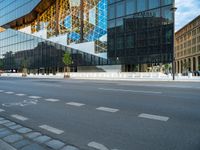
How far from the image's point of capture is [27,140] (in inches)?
172

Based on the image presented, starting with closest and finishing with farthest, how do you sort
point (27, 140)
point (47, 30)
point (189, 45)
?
point (27, 140) → point (47, 30) → point (189, 45)

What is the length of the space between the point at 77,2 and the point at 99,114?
54.1 m

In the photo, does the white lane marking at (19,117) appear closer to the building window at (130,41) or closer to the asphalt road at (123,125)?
the asphalt road at (123,125)

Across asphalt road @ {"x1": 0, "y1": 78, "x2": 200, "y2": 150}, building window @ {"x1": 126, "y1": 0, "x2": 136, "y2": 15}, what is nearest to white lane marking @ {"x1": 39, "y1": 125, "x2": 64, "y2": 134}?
asphalt road @ {"x1": 0, "y1": 78, "x2": 200, "y2": 150}

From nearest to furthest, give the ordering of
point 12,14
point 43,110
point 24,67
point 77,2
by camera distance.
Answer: point 43,110, point 77,2, point 24,67, point 12,14

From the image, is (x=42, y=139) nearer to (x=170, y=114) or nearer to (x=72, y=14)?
(x=170, y=114)

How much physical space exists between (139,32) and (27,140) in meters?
39.7

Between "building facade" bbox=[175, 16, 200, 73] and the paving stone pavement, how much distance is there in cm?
8578

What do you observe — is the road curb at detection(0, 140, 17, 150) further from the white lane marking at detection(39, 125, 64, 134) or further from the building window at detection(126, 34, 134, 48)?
the building window at detection(126, 34, 134, 48)

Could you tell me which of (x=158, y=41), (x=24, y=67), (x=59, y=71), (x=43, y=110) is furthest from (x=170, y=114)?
(x=24, y=67)

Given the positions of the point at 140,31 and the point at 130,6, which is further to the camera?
Result: the point at 130,6

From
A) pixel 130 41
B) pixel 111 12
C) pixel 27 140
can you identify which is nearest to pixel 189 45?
pixel 111 12

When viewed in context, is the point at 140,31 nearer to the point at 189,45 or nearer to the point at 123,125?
the point at 123,125

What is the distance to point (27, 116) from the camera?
263 inches
